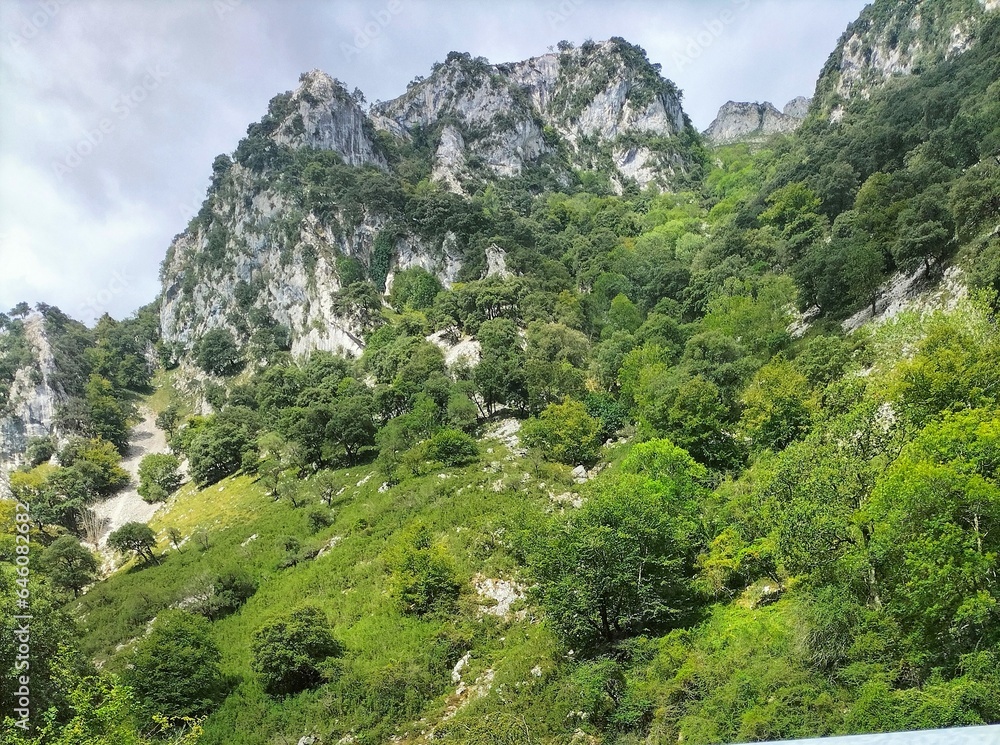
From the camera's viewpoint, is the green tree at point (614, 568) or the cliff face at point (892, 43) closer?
the green tree at point (614, 568)

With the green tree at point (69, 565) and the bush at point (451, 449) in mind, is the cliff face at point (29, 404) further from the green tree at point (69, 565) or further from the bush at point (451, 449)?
the bush at point (451, 449)

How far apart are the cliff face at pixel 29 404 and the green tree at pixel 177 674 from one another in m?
80.4

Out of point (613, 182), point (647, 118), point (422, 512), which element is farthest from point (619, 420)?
point (647, 118)

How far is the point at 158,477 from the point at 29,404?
1535 inches

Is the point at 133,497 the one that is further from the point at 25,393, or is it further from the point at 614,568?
the point at 614,568

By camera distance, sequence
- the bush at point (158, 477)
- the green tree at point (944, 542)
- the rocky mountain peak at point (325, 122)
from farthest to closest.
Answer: the rocky mountain peak at point (325, 122) < the bush at point (158, 477) < the green tree at point (944, 542)

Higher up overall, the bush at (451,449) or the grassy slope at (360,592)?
the bush at (451,449)

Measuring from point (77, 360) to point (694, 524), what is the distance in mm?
114118

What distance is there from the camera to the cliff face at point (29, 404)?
82.2 metres

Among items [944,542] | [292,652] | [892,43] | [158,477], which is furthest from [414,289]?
[892,43]

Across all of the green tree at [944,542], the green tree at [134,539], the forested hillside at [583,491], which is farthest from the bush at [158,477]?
the green tree at [944,542]

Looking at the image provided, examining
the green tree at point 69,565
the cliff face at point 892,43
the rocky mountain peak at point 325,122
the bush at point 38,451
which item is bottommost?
the green tree at point 69,565

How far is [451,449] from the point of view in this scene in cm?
4525

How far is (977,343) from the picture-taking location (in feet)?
81.4
